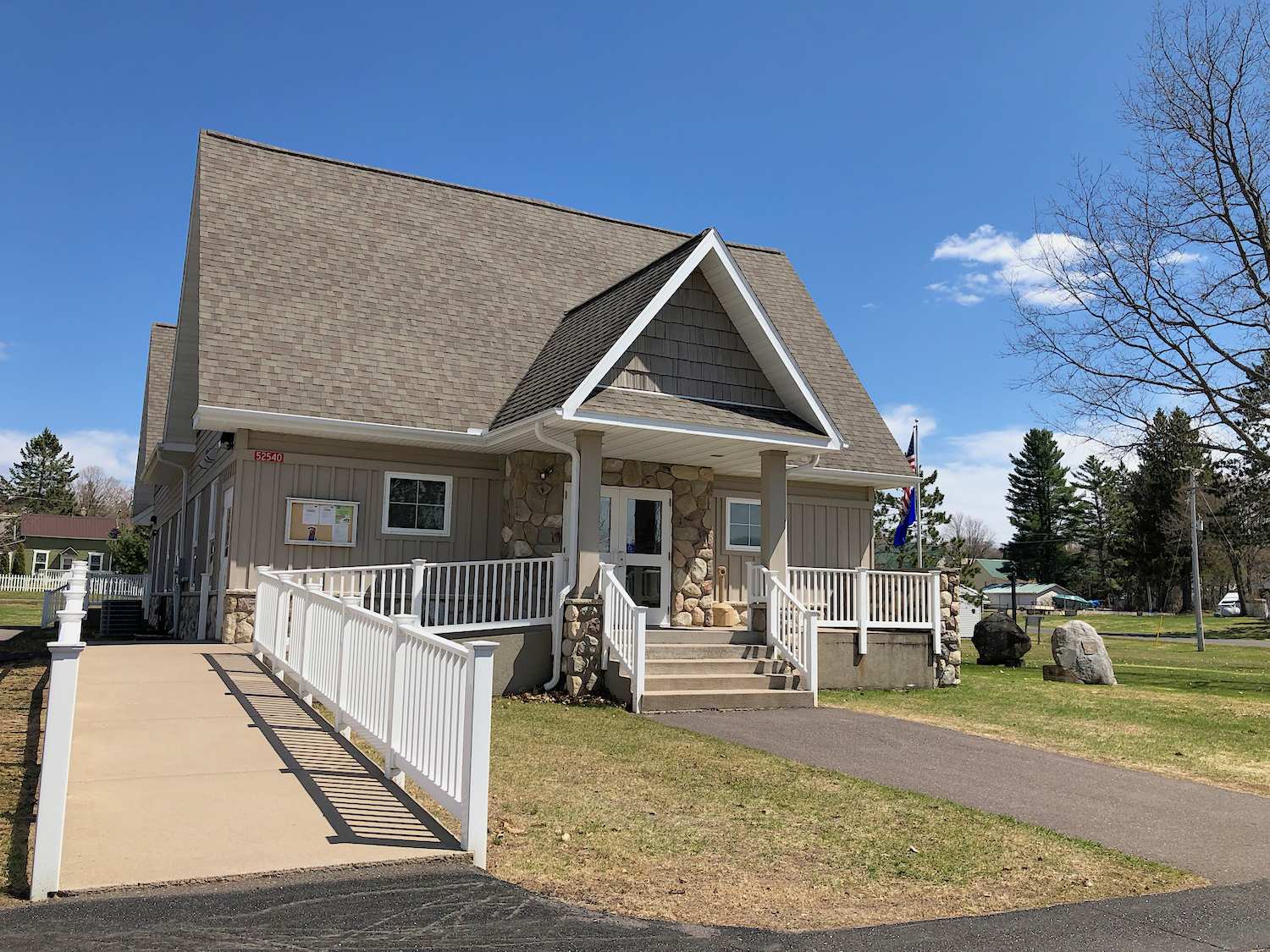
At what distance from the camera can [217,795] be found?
5953 millimetres

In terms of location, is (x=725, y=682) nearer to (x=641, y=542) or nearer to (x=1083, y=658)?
(x=641, y=542)

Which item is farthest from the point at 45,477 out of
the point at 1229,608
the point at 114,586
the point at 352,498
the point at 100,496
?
the point at 1229,608

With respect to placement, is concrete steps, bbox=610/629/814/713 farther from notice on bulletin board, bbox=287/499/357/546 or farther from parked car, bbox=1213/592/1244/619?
parked car, bbox=1213/592/1244/619

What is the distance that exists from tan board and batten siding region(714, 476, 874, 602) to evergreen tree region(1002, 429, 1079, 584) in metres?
69.3

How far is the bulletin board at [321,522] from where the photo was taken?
13.4 m

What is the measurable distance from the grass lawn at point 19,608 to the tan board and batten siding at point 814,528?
17.8 meters

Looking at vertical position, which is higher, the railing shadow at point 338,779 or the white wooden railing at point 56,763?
the white wooden railing at point 56,763

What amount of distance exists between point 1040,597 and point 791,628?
229 ft

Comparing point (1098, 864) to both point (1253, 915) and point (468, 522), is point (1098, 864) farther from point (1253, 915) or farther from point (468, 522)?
point (468, 522)

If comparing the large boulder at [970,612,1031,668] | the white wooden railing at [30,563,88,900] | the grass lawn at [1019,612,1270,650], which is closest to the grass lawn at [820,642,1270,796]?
the large boulder at [970,612,1031,668]

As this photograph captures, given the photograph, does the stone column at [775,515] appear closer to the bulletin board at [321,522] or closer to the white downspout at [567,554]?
the white downspout at [567,554]

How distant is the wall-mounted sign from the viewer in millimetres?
13398

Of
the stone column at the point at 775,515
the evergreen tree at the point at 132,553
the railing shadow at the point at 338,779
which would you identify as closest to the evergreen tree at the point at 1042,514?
the evergreen tree at the point at 132,553

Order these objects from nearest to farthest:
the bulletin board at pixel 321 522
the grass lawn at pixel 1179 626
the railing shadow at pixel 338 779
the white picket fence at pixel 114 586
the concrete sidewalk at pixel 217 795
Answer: the concrete sidewalk at pixel 217 795, the railing shadow at pixel 338 779, the bulletin board at pixel 321 522, the white picket fence at pixel 114 586, the grass lawn at pixel 1179 626
